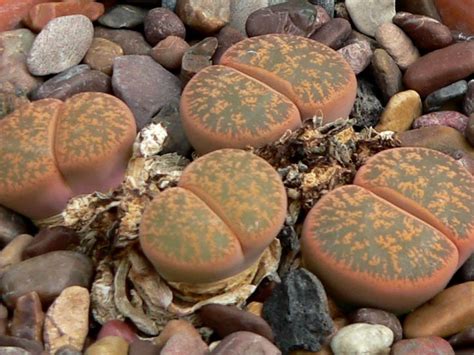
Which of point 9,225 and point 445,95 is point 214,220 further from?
point 445,95

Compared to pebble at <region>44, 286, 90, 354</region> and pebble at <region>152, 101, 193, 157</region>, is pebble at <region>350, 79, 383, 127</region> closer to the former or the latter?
pebble at <region>152, 101, 193, 157</region>

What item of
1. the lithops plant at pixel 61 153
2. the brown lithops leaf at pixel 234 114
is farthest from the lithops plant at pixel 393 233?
the lithops plant at pixel 61 153

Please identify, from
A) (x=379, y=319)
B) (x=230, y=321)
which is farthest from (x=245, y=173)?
(x=379, y=319)

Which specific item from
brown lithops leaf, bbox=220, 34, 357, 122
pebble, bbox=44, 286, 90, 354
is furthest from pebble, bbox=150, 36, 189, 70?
pebble, bbox=44, 286, 90, 354

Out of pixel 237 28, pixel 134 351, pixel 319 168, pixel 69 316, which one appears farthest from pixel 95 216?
pixel 237 28

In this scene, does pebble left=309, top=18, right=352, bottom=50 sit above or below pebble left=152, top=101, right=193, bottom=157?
above

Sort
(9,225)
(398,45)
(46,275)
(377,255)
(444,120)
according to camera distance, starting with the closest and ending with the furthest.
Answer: (377,255)
(46,275)
(9,225)
(444,120)
(398,45)
